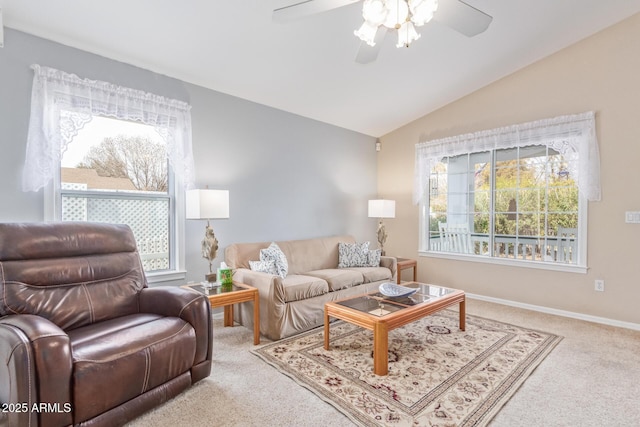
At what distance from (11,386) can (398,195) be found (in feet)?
15.5

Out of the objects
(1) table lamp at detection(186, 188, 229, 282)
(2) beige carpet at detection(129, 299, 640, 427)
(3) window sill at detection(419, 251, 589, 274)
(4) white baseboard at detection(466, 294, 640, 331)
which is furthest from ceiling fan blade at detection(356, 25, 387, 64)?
(4) white baseboard at detection(466, 294, 640, 331)

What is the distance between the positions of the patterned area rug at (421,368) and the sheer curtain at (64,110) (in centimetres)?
224

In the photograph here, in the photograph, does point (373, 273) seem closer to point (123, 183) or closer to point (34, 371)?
point (123, 183)

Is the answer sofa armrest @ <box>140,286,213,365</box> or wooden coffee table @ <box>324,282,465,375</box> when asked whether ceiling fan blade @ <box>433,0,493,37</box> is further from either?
sofa armrest @ <box>140,286,213,365</box>

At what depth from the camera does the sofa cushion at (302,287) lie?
3.00m

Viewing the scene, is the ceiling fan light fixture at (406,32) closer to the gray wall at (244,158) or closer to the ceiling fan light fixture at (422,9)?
the ceiling fan light fixture at (422,9)

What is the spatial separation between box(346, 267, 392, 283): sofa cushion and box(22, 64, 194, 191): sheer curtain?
103 inches

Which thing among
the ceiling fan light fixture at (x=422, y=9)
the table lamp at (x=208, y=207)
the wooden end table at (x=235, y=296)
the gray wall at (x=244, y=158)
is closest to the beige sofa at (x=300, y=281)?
the wooden end table at (x=235, y=296)

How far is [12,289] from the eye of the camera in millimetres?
1900

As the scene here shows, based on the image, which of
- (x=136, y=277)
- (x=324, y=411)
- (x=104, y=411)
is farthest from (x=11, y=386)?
(x=324, y=411)

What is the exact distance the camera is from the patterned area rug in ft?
6.20

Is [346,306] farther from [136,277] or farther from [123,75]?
[123,75]

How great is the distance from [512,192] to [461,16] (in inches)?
→ 115

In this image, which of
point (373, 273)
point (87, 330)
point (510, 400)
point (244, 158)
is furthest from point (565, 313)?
point (87, 330)
